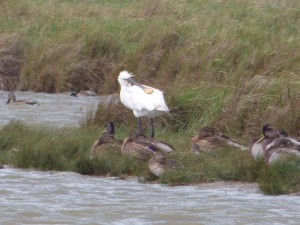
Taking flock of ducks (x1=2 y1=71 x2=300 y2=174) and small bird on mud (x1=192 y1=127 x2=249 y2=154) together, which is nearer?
flock of ducks (x1=2 y1=71 x2=300 y2=174)

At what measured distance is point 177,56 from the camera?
20.0 m

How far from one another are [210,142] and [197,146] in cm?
14

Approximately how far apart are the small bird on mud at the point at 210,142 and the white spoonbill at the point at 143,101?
0.94 metres

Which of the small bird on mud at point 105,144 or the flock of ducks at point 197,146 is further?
the small bird on mud at point 105,144

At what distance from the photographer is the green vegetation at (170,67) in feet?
37.8

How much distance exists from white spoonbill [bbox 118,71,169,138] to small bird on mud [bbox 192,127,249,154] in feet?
3.09

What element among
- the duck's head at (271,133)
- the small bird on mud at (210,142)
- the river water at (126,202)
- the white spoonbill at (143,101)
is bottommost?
the river water at (126,202)

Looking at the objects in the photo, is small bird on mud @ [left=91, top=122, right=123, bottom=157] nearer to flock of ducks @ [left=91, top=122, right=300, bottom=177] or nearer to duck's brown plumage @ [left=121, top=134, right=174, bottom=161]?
flock of ducks @ [left=91, top=122, right=300, bottom=177]

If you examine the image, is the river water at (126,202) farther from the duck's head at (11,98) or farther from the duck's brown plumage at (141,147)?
the duck's head at (11,98)

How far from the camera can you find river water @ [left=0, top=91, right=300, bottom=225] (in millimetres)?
8938

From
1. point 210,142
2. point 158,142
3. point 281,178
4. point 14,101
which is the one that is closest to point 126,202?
point 281,178

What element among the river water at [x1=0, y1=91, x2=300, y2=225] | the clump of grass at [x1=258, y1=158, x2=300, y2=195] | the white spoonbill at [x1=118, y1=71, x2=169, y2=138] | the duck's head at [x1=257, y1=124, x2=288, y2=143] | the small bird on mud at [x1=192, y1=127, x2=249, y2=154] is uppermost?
the white spoonbill at [x1=118, y1=71, x2=169, y2=138]

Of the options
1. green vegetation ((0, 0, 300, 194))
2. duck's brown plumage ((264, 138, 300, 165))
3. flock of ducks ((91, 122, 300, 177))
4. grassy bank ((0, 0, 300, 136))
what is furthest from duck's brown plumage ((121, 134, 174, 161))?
grassy bank ((0, 0, 300, 136))

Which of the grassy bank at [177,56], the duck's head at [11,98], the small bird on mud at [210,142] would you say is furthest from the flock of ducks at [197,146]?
the duck's head at [11,98]
